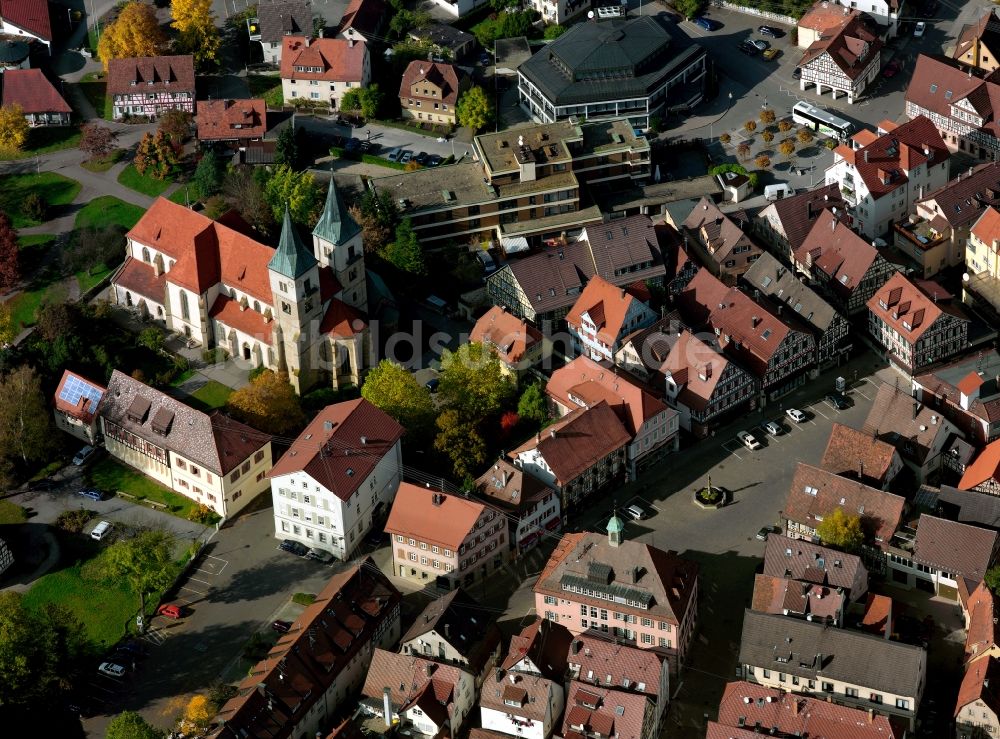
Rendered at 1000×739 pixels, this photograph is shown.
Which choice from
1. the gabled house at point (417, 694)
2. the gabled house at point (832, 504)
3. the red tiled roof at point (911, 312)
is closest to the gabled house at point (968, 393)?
Result: the red tiled roof at point (911, 312)

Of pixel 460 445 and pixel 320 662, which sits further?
pixel 460 445

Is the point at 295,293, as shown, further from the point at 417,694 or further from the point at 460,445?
the point at 417,694

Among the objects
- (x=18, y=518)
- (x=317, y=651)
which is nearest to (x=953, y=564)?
(x=317, y=651)

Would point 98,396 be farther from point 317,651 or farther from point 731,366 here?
point 731,366

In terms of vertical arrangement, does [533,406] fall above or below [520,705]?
above

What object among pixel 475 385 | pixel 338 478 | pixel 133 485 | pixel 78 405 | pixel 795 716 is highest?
pixel 475 385

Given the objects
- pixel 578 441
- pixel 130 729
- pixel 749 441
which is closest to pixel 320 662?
pixel 130 729

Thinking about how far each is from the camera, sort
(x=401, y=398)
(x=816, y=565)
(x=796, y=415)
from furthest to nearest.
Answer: (x=796, y=415)
(x=401, y=398)
(x=816, y=565)

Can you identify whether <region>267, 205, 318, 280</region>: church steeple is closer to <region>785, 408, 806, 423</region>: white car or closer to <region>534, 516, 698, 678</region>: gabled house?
<region>534, 516, 698, 678</region>: gabled house
